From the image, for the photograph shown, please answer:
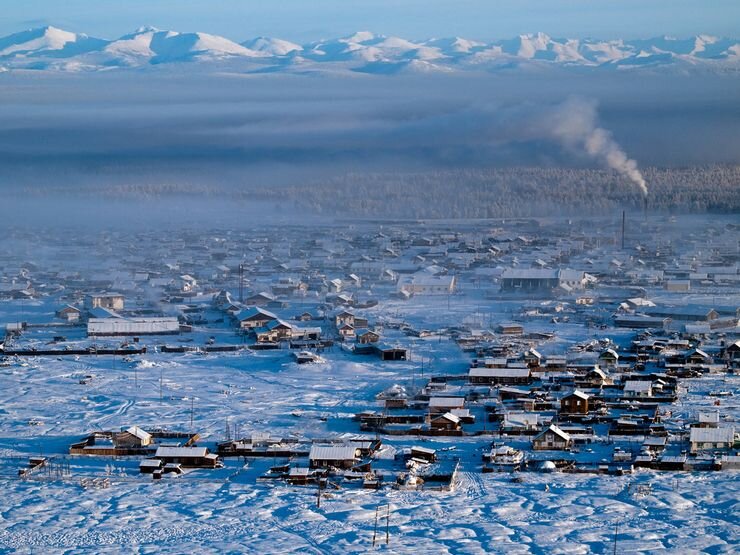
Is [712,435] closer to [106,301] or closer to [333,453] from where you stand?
[333,453]

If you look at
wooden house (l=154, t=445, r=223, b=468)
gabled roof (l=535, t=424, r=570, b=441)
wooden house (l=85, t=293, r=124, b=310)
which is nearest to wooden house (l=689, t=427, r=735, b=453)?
gabled roof (l=535, t=424, r=570, b=441)

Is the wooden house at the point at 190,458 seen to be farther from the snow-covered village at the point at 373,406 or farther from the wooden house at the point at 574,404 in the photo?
the wooden house at the point at 574,404

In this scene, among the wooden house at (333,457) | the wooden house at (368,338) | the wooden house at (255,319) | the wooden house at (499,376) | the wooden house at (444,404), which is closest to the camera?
the wooden house at (333,457)

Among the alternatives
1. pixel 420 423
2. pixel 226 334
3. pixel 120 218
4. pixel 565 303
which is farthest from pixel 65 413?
pixel 120 218

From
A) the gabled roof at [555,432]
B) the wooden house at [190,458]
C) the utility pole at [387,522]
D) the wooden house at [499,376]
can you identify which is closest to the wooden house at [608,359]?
the wooden house at [499,376]

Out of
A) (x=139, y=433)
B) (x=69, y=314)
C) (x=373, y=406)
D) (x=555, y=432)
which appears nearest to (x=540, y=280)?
(x=69, y=314)

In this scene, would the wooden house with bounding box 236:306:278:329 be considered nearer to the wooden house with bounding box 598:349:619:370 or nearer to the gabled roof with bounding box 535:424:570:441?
the wooden house with bounding box 598:349:619:370
